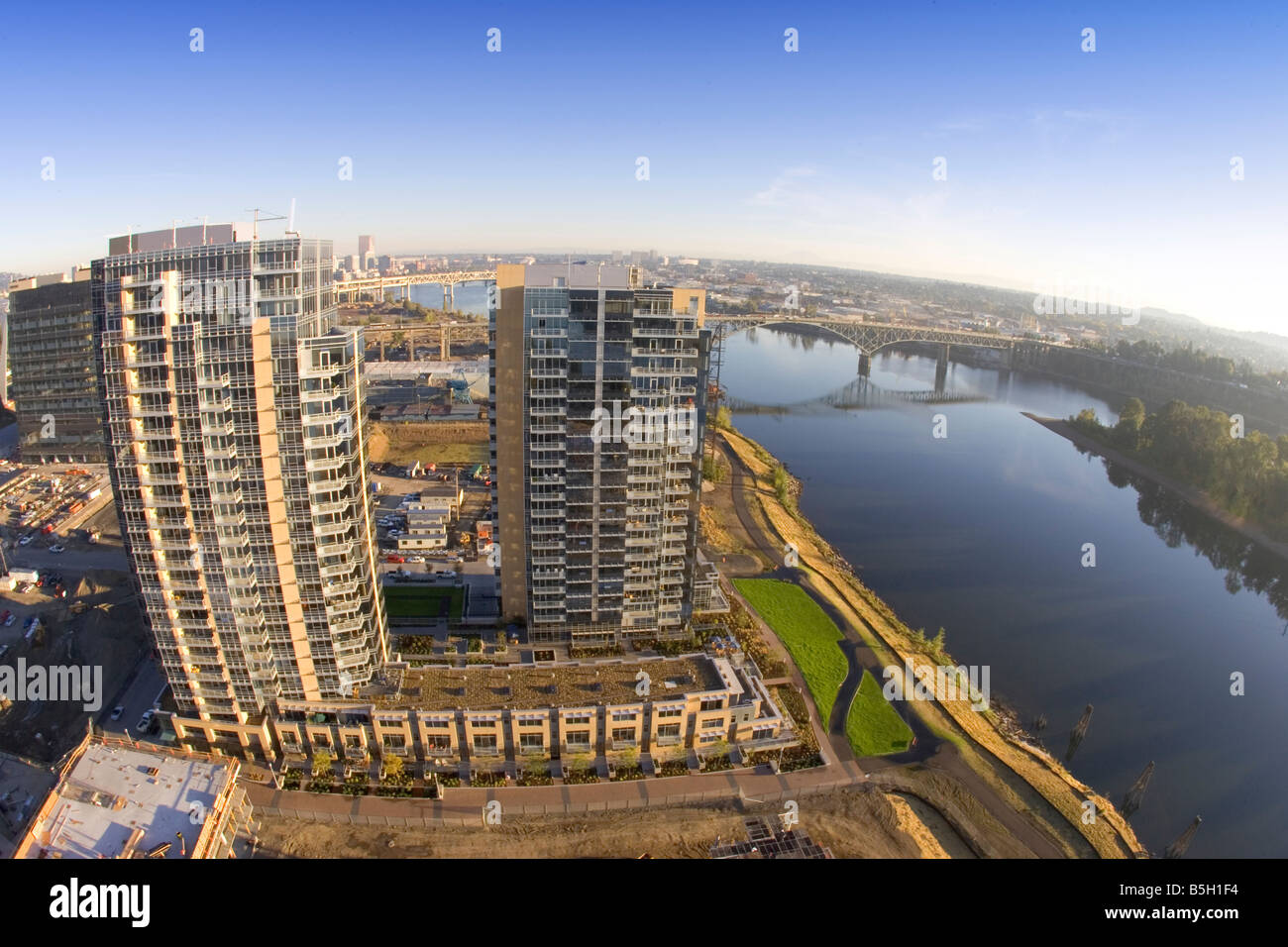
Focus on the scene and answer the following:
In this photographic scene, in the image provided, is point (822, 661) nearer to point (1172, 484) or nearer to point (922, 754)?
point (922, 754)

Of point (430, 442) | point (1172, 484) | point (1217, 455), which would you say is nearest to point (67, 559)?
point (430, 442)

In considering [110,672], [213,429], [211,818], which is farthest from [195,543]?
[110,672]

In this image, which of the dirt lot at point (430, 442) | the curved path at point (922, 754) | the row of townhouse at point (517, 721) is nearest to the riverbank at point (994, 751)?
the curved path at point (922, 754)

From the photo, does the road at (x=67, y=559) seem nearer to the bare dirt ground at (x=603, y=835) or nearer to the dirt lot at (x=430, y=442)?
the dirt lot at (x=430, y=442)

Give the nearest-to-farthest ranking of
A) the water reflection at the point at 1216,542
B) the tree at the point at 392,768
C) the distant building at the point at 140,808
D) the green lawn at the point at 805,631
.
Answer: the distant building at the point at 140,808 → the tree at the point at 392,768 → the green lawn at the point at 805,631 → the water reflection at the point at 1216,542

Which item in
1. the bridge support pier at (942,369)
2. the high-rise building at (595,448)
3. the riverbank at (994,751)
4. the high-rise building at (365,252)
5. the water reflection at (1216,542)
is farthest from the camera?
the high-rise building at (365,252)

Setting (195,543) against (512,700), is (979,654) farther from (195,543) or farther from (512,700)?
(195,543)
